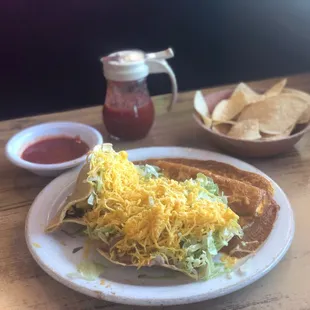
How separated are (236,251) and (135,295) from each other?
22 centimetres

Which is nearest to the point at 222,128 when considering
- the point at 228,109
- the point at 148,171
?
the point at 228,109

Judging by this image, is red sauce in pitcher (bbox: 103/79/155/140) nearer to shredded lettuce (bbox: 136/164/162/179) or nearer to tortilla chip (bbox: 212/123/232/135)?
tortilla chip (bbox: 212/123/232/135)

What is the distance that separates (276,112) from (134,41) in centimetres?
79

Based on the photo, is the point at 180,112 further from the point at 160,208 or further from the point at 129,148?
the point at 160,208

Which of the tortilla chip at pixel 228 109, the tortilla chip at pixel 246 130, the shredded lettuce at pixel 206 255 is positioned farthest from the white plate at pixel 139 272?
the tortilla chip at pixel 228 109

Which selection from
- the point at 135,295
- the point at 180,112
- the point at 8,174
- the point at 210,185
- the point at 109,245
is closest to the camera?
the point at 135,295

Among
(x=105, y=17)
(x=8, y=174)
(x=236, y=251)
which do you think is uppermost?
(x=105, y=17)

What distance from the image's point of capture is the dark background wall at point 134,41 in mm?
1846

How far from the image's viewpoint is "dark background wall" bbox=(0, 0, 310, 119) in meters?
1.85

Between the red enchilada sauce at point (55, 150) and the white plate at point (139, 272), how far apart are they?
20 centimetres

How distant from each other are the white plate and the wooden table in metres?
0.05

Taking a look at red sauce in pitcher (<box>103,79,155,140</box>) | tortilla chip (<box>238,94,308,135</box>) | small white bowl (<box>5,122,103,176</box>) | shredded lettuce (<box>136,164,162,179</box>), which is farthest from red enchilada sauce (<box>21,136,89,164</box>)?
tortilla chip (<box>238,94,308,135</box>)

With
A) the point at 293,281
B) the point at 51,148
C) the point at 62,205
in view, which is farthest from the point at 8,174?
the point at 293,281

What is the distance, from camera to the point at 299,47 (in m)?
2.06
